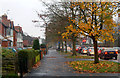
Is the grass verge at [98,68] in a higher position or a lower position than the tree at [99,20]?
lower

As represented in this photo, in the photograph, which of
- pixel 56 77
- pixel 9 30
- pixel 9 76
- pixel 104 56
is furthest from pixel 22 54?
pixel 9 30

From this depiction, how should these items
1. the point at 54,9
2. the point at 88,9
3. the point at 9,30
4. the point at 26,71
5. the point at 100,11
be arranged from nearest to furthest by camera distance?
1. the point at 26,71
2. the point at 100,11
3. the point at 88,9
4. the point at 54,9
5. the point at 9,30

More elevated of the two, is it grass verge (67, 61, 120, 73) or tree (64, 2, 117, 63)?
tree (64, 2, 117, 63)

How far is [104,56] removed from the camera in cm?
2294

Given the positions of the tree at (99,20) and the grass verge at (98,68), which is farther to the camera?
the tree at (99,20)

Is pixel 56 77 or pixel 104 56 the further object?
pixel 104 56

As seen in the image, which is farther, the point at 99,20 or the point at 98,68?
the point at 99,20

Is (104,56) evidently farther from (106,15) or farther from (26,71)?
(26,71)

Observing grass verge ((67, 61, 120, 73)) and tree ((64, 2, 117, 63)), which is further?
tree ((64, 2, 117, 63))

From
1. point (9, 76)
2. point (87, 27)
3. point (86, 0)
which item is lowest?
point (9, 76)

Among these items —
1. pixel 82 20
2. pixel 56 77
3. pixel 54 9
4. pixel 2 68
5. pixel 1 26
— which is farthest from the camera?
pixel 1 26

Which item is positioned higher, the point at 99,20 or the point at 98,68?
the point at 99,20

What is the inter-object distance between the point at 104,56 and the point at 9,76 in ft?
58.5

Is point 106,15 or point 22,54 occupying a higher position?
point 106,15
